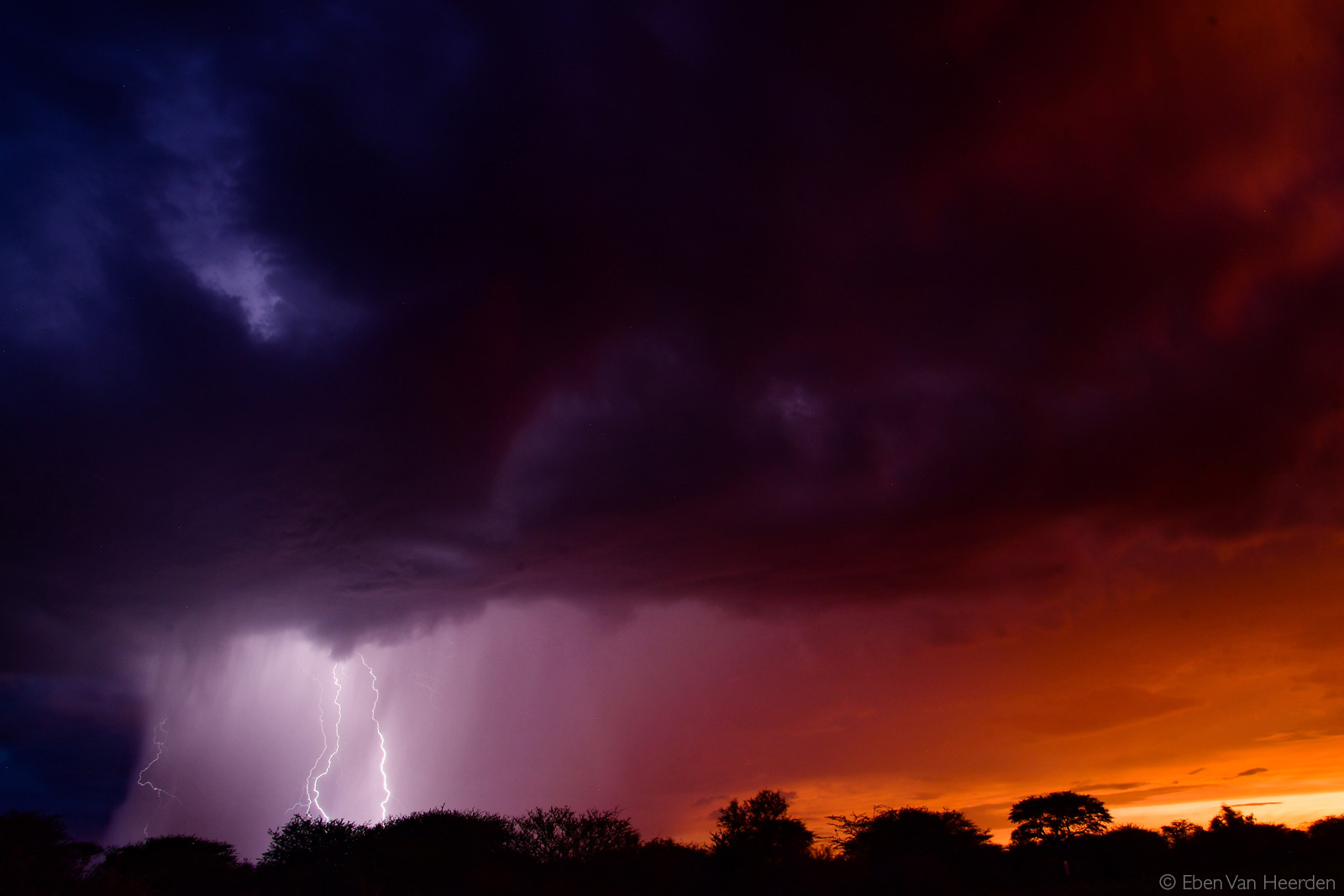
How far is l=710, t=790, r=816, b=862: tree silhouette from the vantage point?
4822cm

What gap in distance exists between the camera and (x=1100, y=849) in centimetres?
6569

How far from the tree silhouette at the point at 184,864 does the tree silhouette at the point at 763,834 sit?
36919mm

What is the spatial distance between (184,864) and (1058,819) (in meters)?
78.6

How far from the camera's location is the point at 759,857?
1875 inches

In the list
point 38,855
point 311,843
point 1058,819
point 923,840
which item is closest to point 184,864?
point 311,843

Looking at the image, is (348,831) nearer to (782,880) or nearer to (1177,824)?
(782,880)

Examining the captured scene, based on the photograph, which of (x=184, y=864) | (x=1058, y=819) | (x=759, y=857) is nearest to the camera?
(x=759, y=857)

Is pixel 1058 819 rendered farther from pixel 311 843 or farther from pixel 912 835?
pixel 311 843

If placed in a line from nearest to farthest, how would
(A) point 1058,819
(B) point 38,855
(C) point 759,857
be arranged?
(B) point 38,855 → (C) point 759,857 → (A) point 1058,819

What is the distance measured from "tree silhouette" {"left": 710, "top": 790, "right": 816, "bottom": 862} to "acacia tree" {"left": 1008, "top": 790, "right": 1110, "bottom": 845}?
28.5 meters

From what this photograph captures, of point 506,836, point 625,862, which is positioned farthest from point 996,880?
point 506,836

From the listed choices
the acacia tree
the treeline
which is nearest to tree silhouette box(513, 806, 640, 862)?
the treeline

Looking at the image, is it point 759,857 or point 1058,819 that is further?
point 1058,819

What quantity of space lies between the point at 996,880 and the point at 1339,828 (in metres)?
30.8
